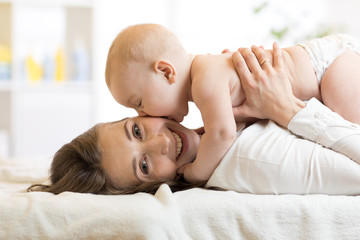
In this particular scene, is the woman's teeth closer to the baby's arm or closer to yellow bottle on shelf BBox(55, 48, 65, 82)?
the baby's arm

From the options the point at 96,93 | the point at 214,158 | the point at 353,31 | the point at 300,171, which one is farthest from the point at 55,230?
the point at 353,31

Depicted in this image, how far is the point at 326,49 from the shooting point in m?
1.44

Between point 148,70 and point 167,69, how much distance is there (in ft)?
0.18

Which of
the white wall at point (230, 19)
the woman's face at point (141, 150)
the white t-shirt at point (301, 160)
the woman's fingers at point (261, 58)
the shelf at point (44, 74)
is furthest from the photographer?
the white wall at point (230, 19)

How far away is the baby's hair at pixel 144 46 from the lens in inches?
51.9

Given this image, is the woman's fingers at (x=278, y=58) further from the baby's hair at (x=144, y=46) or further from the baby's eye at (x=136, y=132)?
the baby's eye at (x=136, y=132)

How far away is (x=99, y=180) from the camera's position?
4.09 feet

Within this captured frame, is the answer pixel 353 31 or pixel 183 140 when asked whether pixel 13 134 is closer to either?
pixel 183 140

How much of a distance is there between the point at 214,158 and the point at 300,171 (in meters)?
0.22

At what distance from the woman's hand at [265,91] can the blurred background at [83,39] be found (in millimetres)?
2359

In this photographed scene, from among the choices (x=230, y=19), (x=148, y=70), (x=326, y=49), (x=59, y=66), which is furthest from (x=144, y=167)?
(x=230, y=19)

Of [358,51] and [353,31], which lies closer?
[358,51]

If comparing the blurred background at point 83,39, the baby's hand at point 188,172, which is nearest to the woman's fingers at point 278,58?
the baby's hand at point 188,172

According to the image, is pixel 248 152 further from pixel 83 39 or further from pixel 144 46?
pixel 83 39
